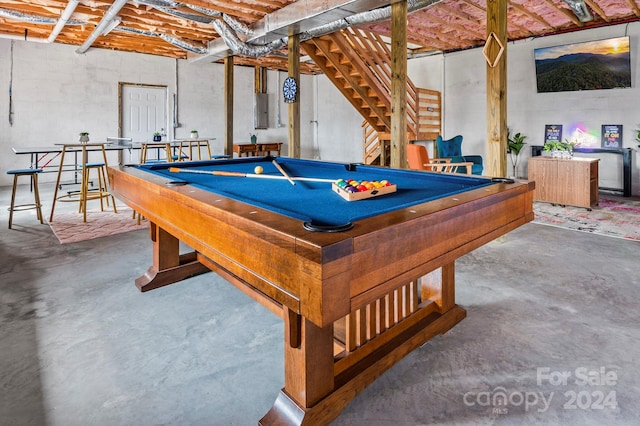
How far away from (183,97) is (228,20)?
14.7 feet

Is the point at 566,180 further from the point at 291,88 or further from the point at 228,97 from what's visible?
the point at 228,97

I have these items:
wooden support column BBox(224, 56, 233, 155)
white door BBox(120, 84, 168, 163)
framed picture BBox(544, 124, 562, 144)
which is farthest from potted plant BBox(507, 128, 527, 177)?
white door BBox(120, 84, 168, 163)

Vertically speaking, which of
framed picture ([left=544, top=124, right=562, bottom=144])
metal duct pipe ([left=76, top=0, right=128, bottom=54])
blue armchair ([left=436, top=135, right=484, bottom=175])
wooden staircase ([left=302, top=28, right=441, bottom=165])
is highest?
metal duct pipe ([left=76, top=0, right=128, bottom=54])

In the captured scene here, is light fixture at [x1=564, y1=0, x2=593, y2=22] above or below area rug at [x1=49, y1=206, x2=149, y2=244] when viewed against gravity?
above

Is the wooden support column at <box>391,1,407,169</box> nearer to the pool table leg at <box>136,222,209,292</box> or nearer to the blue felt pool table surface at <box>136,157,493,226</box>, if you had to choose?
the blue felt pool table surface at <box>136,157,493,226</box>

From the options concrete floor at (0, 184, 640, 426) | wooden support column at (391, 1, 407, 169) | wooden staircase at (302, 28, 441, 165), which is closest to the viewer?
concrete floor at (0, 184, 640, 426)

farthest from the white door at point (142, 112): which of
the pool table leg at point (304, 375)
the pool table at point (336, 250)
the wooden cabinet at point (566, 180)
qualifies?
the pool table leg at point (304, 375)

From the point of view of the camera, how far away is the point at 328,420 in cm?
160

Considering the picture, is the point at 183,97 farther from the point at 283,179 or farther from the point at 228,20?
the point at 283,179

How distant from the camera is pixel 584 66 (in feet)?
22.9

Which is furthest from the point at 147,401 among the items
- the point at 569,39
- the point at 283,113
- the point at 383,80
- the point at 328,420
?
the point at 283,113

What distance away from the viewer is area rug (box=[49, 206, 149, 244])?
4496 mm

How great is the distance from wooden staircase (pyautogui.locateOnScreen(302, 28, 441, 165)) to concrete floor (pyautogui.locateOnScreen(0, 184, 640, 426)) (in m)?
4.61

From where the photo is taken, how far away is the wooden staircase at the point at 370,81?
22.1 ft
